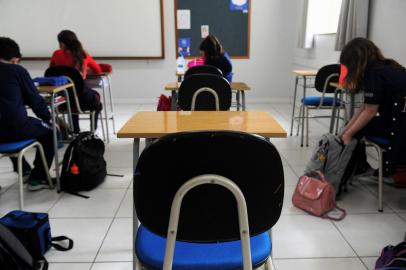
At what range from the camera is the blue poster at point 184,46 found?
243 inches

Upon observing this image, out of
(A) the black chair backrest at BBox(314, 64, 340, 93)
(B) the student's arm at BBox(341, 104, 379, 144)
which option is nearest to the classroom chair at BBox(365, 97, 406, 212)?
(B) the student's arm at BBox(341, 104, 379, 144)

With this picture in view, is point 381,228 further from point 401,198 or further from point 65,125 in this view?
point 65,125

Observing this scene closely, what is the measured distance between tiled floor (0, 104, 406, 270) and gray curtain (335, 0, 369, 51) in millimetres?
1628

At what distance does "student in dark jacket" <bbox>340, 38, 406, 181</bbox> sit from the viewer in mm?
2314

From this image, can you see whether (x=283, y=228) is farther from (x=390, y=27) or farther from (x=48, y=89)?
(x=390, y=27)

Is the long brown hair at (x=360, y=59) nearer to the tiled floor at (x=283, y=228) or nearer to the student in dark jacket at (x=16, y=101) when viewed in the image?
the tiled floor at (x=283, y=228)

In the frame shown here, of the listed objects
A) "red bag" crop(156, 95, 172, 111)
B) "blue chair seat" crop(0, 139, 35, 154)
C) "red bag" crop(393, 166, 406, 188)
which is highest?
"red bag" crop(156, 95, 172, 111)

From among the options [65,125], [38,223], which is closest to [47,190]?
[38,223]

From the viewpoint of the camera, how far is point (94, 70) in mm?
4234

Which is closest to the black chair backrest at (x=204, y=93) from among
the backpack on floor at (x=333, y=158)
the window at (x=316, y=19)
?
the backpack on floor at (x=333, y=158)

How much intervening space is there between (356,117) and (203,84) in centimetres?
109

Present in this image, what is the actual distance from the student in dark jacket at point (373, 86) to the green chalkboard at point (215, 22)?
12.7 feet

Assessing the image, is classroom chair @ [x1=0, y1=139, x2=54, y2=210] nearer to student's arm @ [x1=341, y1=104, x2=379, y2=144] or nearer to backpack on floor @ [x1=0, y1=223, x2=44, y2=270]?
→ backpack on floor @ [x1=0, y1=223, x2=44, y2=270]

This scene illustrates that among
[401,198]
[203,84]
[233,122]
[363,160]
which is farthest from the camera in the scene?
[363,160]
